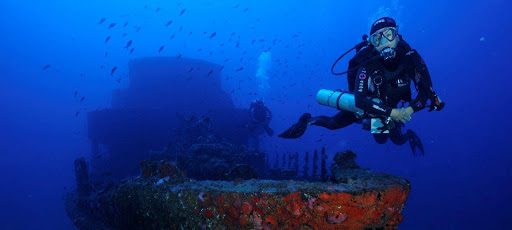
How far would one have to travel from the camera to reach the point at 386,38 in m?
3.87

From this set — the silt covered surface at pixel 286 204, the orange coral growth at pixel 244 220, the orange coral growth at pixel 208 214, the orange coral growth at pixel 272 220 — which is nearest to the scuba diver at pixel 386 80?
the silt covered surface at pixel 286 204

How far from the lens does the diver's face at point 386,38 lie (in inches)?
152

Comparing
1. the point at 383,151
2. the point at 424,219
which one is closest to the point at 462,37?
the point at 383,151

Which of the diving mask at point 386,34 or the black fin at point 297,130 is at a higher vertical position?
the diving mask at point 386,34

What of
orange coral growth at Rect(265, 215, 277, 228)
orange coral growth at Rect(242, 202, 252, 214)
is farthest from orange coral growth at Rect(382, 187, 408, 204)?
orange coral growth at Rect(242, 202, 252, 214)

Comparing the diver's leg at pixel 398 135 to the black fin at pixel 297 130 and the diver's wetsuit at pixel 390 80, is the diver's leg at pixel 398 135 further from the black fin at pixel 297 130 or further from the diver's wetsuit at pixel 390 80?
the black fin at pixel 297 130

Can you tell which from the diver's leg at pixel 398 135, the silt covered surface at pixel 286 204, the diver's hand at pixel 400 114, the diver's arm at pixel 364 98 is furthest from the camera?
the diver's leg at pixel 398 135

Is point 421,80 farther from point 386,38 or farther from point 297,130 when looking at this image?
point 297,130

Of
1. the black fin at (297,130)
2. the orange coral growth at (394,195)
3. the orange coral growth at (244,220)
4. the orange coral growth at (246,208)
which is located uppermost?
the black fin at (297,130)

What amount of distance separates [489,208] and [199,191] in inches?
1749

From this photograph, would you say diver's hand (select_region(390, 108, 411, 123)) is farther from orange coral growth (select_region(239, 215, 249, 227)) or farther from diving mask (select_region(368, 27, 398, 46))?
orange coral growth (select_region(239, 215, 249, 227))

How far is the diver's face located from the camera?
387cm

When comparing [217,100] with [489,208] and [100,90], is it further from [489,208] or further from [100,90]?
[100,90]

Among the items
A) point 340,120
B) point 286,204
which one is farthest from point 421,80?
point 286,204
